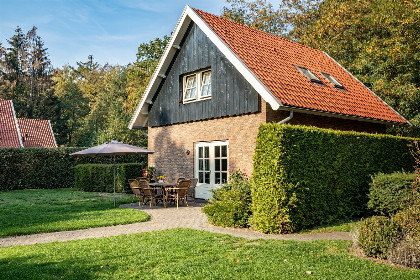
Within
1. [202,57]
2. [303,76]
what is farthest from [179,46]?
[303,76]

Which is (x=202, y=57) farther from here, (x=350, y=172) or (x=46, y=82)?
(x=46, y=82)

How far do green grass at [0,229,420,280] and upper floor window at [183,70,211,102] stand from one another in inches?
356

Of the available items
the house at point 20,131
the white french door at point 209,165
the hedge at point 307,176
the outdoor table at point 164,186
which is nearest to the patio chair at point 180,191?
the outdoor table at point 164,186

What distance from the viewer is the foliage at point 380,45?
19109 mm

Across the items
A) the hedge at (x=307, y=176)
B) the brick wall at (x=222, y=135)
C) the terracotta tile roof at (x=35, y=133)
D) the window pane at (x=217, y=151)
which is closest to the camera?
the hedge at (x=307, y=176)

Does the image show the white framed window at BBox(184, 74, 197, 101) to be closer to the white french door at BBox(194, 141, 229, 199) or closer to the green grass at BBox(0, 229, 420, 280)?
Result: the white french door at BBox(194, 141, 229, 199)

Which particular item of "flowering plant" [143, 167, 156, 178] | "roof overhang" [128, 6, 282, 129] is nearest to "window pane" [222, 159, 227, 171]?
"roof overhang" [128, 6, 282, 129]

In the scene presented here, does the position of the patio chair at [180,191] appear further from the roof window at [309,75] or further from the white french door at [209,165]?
the roof window at [309,75]

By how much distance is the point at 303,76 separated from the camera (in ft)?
51.9

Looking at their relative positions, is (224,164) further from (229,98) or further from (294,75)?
(294,75)

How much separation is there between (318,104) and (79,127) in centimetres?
3958

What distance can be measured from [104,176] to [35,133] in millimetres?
15146

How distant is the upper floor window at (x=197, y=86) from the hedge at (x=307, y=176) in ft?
21.5

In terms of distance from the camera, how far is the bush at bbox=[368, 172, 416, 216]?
10664 mm
